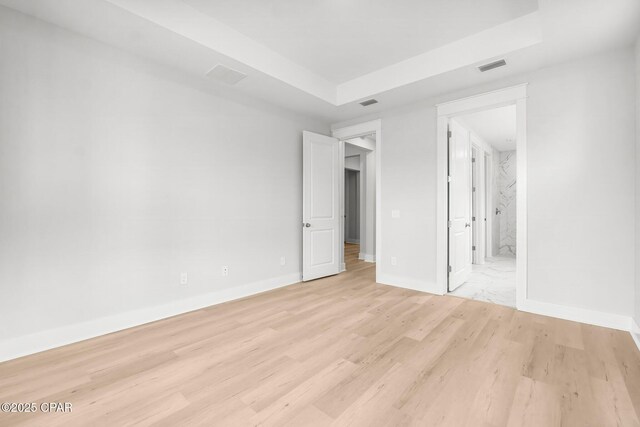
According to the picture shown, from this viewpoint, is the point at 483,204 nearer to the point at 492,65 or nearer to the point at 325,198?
the point at 325,198

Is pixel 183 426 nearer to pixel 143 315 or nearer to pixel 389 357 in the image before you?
pixel 389 357

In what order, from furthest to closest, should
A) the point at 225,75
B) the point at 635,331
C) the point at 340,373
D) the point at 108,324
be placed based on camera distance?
the point at 225,75
the point at 108,324
the point at 635,331
the point at 340,373

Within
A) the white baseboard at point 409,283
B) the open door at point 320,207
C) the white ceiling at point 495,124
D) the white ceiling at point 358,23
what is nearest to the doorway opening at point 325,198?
the open door at point 320,207

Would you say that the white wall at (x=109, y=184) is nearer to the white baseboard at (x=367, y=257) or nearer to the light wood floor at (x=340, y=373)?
the light wood floor at (x=340, y=373)

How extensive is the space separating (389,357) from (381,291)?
1.83 meters

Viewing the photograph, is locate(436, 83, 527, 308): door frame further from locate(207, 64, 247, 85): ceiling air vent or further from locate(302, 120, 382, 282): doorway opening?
locate(207, 64, 247, 85): ceiling air vent

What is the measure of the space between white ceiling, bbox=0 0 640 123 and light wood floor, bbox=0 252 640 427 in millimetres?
2729

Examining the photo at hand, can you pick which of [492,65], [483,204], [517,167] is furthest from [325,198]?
[483,204]

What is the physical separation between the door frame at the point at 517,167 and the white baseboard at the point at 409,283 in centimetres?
10

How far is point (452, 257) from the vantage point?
4.01 m

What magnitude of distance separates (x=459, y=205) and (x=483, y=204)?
8.70 ft

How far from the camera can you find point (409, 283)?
4.13m

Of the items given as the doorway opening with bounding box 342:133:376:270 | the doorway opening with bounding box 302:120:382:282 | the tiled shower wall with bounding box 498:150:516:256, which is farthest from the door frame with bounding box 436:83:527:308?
the tiled shower wall with bounding box 498:150:516:256

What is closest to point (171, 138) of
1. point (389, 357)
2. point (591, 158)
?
point (389, 357)
